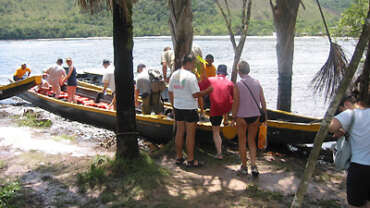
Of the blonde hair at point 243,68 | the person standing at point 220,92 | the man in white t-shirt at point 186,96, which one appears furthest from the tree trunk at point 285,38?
the man in white t-shirt at point 186,96

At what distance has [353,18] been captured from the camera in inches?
482

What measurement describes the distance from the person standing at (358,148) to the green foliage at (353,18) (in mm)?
9398

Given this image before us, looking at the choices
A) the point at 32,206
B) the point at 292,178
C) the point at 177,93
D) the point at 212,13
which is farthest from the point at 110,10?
Answer: the point at 212,13

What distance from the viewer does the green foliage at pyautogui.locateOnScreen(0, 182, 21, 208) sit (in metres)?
4.61

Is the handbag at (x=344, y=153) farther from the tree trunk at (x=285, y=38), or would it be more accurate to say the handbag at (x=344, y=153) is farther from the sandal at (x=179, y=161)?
the tree trunk at (x=285, y=38)

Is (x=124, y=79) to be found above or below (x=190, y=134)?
above

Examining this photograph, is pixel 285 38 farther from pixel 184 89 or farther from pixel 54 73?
pixel 54 73

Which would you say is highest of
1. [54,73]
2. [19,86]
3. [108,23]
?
[108,23]

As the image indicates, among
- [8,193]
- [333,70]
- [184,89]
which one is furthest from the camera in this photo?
[184,89]

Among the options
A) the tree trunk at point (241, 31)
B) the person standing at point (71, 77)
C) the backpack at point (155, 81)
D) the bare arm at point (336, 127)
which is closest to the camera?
the bare arm at point (336, 127)

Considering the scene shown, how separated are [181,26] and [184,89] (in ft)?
3.95

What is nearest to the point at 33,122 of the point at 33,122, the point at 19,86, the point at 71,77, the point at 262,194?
the point at 33,122

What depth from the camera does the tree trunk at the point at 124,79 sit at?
5.33 m

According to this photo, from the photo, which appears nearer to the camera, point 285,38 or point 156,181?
point 156,181
